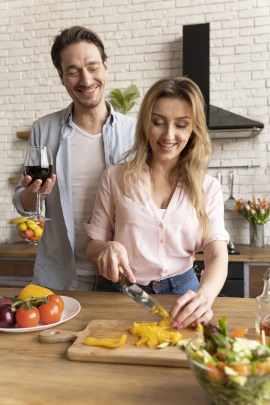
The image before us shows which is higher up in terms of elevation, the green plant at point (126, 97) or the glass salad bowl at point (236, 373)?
the green plant at point (126, 97)

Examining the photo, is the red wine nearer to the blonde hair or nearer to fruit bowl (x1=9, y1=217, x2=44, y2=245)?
the blonde hair

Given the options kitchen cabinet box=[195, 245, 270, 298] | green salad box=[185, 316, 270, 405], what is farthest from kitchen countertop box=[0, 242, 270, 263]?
green salad box=[185, 316, 270, 405]

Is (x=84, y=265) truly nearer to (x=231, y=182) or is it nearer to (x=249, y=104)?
(x=231, y=182)

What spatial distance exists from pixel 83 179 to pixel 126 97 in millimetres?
1990

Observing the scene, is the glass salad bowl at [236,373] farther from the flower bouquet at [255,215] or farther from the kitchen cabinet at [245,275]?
the flower bouquet at [255,215]

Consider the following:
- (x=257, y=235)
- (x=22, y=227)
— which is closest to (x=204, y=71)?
(x=257, y=235)

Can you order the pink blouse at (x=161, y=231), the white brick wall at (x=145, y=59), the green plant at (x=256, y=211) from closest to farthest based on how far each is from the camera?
the pink blouse at (x=161, y=231) → the green plant at (x=256, y=211) → the white brick wall at (x=145, y=59)

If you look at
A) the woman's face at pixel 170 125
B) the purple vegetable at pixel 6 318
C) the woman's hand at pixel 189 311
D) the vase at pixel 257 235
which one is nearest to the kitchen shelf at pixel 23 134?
the vase at pixel 257 235

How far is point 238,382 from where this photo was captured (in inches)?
27.6

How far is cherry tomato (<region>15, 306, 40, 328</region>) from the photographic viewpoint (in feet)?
4.01

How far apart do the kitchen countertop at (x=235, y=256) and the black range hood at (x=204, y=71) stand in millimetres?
978

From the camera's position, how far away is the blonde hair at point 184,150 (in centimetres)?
164

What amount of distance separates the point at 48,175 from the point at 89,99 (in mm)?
584

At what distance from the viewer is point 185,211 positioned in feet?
5.35
